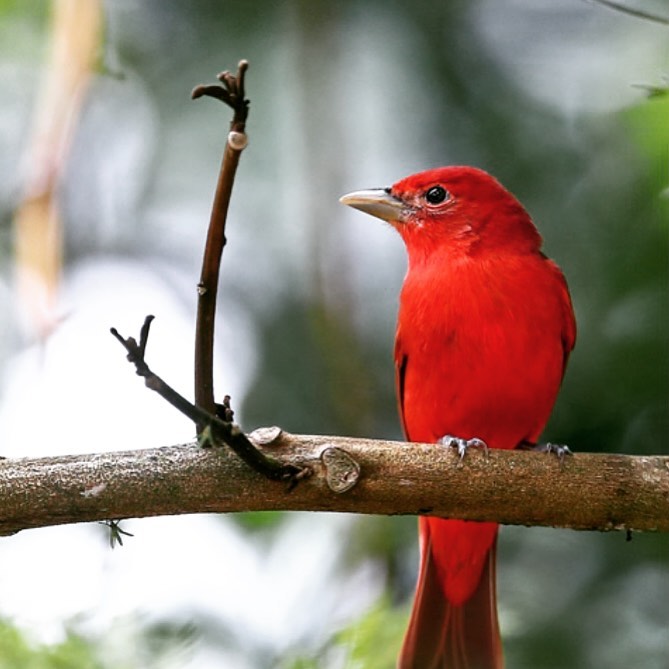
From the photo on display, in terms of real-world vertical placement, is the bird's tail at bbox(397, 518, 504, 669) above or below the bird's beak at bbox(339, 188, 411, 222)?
below

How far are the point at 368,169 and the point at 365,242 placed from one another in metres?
0.29

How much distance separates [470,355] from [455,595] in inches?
30.9

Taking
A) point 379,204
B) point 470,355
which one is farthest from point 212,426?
point 379,204

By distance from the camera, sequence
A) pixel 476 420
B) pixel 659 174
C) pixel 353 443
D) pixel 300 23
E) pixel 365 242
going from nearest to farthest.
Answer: pixel 353 443 → pixel 659 174 → pixel 476 420 → pixel 300 23 → pixel 365 242

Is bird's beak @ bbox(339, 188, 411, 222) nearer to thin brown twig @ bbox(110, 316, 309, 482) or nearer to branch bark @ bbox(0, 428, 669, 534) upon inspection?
branch bark @ bbox(0, 428, 669, 534)

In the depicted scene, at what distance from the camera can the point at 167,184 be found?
4.68 m

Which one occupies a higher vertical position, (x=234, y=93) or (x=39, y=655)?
(x=234, y=93)

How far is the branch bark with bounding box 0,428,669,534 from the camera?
2328 millimetres

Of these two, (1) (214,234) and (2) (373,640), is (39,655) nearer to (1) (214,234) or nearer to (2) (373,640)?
(2) (373,640)

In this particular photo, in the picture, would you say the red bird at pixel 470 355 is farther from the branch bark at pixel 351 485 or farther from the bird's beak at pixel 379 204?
the branch bark at pixel 351 485

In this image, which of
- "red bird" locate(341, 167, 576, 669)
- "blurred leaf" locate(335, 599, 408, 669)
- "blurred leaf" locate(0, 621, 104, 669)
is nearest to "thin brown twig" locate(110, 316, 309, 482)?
"blurred leaf" locate(335, 599, 408, 669)

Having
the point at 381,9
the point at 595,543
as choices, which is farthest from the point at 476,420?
the point at 381,9

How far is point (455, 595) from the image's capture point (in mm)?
3781

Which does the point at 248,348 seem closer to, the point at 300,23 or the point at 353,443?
the point at 300,23
